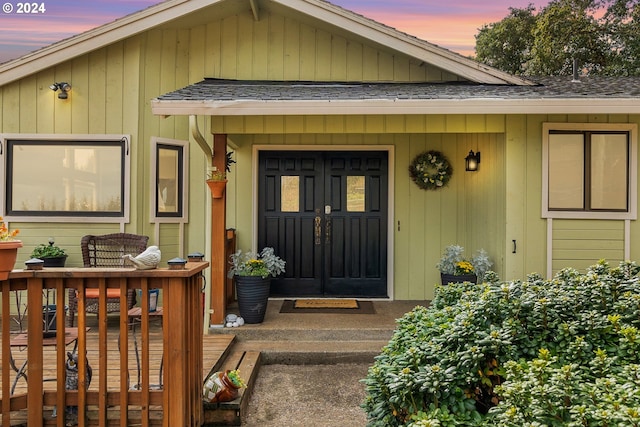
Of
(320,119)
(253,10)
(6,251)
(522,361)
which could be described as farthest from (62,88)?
(522,361)

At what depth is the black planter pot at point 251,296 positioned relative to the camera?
4.43m

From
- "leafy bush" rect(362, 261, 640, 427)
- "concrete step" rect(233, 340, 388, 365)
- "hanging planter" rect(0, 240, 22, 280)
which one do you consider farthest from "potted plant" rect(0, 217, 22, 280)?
"concrete step" rect(233, 340, 388, 365)

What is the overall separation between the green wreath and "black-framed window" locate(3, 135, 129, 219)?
3586 millimetres

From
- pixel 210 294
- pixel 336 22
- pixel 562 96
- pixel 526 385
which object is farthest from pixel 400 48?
pixel 526 385

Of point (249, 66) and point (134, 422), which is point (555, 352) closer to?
point (134, 422)

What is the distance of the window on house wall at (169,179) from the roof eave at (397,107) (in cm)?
124

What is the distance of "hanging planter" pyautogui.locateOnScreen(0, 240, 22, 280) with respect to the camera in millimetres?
2251

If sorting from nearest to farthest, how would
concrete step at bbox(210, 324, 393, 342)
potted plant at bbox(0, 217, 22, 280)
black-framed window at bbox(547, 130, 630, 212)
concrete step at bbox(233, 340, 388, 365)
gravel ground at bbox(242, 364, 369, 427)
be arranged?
potted plant at bbox(0, 217, 22, 280) < gravel ground at bbox(242, 364, 369, 427) < concrete step at bbox(233, 340, 388, 365) < concrete step at bbox(210, 324, 393, 342) < black-framed window at bbox(547, 130, 630, 212)

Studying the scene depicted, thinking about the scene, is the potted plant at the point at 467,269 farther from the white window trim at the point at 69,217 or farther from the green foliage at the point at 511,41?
the green foliage at the point at 511,41

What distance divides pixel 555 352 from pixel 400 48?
13.8 feet

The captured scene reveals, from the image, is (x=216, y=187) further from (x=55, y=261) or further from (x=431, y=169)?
(x=431, y=169)

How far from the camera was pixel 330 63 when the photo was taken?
18.5ft

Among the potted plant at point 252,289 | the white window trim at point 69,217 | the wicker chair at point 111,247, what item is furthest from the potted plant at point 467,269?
the white window trim at point 69,217

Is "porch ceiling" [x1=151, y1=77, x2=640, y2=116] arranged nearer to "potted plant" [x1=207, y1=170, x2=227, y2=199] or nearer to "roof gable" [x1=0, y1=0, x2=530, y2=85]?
"potted plant" [x1=207, y1=170, x2=227, y2=199]
